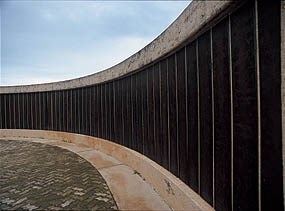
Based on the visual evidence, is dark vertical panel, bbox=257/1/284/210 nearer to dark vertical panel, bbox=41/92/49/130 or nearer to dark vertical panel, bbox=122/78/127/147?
dark vertical panel, bbox=122/78/127/147

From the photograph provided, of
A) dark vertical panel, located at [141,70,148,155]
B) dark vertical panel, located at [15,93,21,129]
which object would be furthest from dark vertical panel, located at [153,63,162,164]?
dark vertical panel, located at [15,93,21,129]

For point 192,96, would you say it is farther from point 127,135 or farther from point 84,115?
point 84,115

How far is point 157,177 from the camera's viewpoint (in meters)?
3.25

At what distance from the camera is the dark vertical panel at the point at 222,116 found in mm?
1746

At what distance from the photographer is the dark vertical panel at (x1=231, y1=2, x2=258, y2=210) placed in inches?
57.6

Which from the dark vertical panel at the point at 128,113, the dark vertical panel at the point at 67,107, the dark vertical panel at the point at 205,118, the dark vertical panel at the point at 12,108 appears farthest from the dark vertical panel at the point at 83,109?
the dark vertical panel at the point at 205,118

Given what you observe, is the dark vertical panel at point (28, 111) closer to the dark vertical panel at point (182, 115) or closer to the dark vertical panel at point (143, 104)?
the dark vertical panel at point (143, 104)

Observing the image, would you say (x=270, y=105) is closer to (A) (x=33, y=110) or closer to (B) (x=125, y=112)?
(B) (x=125, y=112)

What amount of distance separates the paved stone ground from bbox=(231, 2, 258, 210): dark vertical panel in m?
1.87

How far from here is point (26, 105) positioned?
909 centimetres

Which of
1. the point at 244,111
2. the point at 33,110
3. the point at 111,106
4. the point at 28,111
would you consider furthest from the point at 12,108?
the point at 244,111

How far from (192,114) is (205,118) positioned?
250 mm

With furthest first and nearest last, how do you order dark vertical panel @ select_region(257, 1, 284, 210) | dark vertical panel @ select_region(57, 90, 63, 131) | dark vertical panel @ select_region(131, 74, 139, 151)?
dark vertical panel @ select_region(57, 90, 63, 131), dark vertical panel @ select_region(131, 74, 139, 151), dark vertical panel @ select_region(257, 1, 284, 210)

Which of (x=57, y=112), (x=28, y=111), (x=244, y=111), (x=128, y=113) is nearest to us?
(x=244, y=111)
